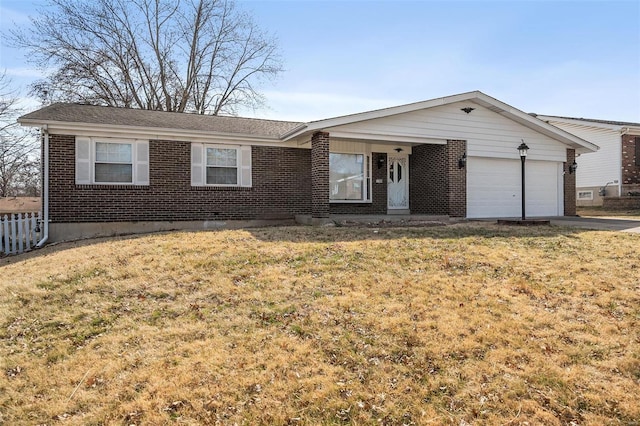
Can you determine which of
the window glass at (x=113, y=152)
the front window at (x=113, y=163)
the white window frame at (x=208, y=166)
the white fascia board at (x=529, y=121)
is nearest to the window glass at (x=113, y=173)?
the front window at (x=113, y=163)

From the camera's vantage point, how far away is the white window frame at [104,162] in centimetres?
1159

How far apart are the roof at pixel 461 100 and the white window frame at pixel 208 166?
1.45m

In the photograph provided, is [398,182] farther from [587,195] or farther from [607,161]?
[587,195]

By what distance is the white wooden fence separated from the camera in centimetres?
1116

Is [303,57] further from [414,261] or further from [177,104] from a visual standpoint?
[177,104]

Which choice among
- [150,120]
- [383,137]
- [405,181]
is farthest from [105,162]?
[405,181]

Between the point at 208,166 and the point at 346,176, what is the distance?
488cm

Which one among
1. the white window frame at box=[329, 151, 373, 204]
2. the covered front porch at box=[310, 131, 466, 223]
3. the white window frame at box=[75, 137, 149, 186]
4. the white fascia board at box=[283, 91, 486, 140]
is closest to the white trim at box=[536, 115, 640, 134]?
the white fascia board at box=[283, 91, 486, 140]

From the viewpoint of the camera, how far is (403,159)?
1589 cm

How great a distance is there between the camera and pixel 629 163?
2236 centimetres

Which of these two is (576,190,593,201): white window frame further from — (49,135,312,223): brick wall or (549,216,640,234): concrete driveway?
(49,135,312,223): brick wall

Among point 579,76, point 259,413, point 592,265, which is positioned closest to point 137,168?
point 259,413

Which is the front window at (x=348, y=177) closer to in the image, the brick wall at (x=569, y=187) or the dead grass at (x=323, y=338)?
the dead grass at (x=323, y=338)

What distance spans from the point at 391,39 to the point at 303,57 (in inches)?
150
